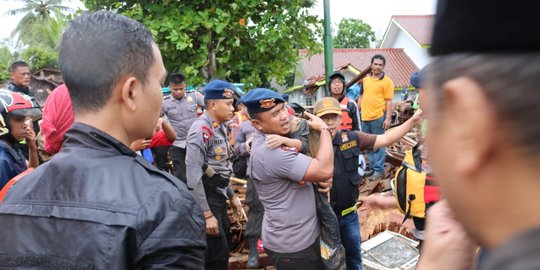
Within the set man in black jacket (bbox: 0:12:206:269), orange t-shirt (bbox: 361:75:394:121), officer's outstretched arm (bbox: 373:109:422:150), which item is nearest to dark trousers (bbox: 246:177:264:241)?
officer's outstretched arm (bbox: 373:109:422:150)

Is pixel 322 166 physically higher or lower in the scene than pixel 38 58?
higher

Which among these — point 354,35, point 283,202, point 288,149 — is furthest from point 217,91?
point 354,35

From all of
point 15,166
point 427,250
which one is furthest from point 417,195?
point 15,166

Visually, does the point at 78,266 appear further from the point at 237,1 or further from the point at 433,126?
the point at 237,1

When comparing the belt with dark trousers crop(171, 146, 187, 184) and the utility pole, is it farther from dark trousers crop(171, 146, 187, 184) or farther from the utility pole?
the utility pole

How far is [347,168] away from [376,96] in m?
4.12

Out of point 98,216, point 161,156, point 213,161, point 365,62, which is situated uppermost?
point 98,216

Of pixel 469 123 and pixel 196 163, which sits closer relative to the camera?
pixel 469 123

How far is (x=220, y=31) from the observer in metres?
7.23

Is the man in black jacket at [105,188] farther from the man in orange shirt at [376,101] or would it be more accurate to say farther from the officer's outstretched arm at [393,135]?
the man in orange shirt at [376,101]

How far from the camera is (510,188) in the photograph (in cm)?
54

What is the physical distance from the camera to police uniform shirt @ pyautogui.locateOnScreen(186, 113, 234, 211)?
11.4 feet

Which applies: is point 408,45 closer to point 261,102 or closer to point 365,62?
point 365,62

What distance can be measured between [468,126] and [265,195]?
2.44 meters
